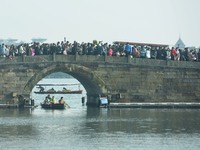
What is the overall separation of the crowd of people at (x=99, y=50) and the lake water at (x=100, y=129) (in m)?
4.20

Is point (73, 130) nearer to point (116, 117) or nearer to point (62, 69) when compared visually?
point (116, 117)

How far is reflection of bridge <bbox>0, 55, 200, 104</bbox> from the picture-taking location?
69.3 metres

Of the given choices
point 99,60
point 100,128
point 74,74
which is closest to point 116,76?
point 99,60

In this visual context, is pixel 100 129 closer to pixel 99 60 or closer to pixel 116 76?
pixel 99 60

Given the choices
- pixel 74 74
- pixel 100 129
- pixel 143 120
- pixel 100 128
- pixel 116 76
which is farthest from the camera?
pixel 74 74

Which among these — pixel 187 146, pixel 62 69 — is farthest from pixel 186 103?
pixel 187 146

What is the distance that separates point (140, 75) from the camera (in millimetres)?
72312

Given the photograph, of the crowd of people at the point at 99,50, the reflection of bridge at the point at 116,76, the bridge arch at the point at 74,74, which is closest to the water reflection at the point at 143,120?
the bridge arch at the point at 74,74

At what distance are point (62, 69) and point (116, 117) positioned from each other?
8.53 m

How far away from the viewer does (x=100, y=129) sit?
185 feet

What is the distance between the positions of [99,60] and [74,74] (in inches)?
120

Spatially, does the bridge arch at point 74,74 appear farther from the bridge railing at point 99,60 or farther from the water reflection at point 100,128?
the water reflection at point 100,128

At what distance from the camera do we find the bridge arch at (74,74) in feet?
229

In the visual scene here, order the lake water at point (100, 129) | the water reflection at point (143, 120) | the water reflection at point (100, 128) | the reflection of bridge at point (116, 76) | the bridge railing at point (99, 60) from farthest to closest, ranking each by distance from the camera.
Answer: the reflection of bridge at point (116, 76) → the bridge railing at point (99, 60) → the water reflection at point (143, 120) → the water reflection at point (100, 128) → the lake water at point (100, 129)
